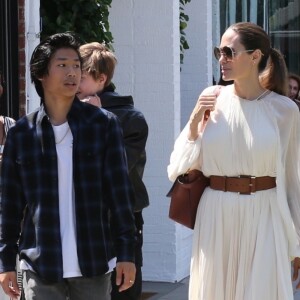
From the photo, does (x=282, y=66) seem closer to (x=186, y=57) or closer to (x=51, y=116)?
(x=51, y=116)

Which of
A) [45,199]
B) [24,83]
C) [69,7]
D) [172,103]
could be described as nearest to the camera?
[45,199]

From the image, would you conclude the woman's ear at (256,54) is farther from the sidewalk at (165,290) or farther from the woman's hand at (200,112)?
the sidewalk at (165,290)

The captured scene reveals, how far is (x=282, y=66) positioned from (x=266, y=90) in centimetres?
17

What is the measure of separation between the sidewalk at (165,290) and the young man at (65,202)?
454 centimetres

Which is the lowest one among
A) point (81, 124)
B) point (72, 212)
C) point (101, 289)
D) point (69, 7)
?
point (101, 289)

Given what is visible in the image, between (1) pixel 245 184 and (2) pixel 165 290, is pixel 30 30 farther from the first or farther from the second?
(2) pixel 165 290

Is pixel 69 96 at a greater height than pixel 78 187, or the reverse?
pixel 69 96

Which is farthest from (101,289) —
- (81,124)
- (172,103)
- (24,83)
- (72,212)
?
(172,103)

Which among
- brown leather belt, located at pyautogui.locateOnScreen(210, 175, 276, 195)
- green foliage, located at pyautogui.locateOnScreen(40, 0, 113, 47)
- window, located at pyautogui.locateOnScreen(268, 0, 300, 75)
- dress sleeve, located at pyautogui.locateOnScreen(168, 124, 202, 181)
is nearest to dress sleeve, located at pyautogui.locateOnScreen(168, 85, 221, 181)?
dress sleeve, located at pyautogui.locateOnScreen(168, 124, 202, 181)

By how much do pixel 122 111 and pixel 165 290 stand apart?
3.78 metres

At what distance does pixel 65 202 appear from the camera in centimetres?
453

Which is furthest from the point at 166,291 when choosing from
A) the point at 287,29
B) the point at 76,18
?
the point at 287,29

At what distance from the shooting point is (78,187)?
14.8ft

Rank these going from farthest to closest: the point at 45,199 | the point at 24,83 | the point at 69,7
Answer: the point at 69,7 → the point at 24,83 → the point at 45,199
